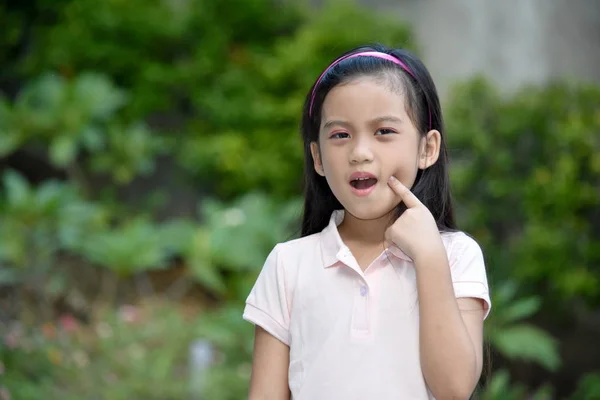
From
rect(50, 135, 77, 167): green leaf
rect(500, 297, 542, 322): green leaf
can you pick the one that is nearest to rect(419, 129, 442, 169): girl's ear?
rect(500, 297, 542, 322): green leaf

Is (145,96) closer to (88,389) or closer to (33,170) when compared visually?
(33,170)

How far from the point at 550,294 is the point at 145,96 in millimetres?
3407

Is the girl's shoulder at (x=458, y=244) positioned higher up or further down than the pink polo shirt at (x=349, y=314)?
higher up

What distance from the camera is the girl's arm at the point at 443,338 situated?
58.6 inches

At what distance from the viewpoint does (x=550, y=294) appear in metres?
5.54

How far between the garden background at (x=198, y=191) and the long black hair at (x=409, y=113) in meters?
2.85

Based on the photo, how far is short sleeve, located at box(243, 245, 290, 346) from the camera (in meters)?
1.67

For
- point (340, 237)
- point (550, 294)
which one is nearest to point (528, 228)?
point (550, 294)

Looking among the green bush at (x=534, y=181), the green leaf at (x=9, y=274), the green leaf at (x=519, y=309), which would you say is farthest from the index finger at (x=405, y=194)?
the green leaf at (x=9, y=274)

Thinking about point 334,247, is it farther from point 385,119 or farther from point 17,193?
point 17,193

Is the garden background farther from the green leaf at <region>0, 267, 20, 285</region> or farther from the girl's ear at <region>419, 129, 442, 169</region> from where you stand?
the girl's ear at <region>419, 129, 442, 169</region>

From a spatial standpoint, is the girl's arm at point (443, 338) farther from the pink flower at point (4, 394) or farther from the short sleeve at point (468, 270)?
the pink flower at point (4, 394)

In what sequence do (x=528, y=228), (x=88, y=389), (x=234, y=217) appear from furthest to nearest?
1. (x=234, y=217)
2. (x=528, y=228)
3. (x=88, y=389)

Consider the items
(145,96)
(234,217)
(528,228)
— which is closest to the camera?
(528,228)
